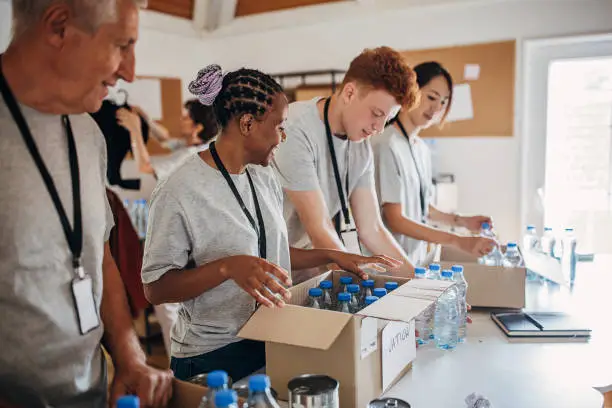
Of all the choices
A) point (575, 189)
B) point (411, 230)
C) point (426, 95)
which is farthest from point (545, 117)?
point (411, 230)

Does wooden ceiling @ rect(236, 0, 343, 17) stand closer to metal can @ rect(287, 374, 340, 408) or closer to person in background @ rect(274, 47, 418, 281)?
person in background @ rect(274, 47, 418, 281)

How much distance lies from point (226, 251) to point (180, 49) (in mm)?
3926

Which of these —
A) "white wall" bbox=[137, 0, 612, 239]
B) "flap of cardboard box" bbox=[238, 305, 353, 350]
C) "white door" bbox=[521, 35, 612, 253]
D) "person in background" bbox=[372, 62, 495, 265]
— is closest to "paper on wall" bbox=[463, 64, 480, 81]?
"white wall" bbox=[137, 0, 612, 239]

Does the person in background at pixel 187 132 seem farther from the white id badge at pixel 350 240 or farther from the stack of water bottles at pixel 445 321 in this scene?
the stack of water bottles at pixel 445 321

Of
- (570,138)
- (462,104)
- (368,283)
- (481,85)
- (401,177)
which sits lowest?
(368,283)

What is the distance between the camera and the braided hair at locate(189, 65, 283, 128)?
146 centimetres

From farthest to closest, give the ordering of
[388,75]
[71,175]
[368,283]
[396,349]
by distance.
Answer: [388,75] → [368,283] → [396,349] → [71,175]

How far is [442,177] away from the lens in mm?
4105

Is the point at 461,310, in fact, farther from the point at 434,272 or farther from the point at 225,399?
the point at 225,399

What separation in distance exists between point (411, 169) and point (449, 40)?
1.81m

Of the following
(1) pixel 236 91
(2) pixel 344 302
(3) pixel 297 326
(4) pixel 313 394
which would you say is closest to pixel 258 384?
(4) pixel 313 394

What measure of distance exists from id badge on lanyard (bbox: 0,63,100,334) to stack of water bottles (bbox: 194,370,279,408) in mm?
294

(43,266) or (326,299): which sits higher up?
(43,266)

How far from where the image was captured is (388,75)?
1897 millimetres
